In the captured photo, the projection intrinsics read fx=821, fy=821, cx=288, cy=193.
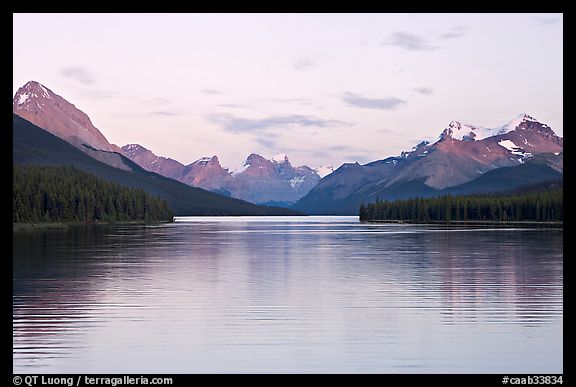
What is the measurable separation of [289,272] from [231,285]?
9.86 meters

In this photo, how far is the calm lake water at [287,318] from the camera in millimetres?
26891

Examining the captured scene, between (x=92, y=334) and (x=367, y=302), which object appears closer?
(x=92, y=334)

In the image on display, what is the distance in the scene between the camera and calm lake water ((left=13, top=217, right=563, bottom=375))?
88.2 ft

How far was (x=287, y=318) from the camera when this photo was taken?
1395 inches

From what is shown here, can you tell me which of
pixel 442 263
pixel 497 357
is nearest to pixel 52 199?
pixel 442 263

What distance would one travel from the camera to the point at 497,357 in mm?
27453
